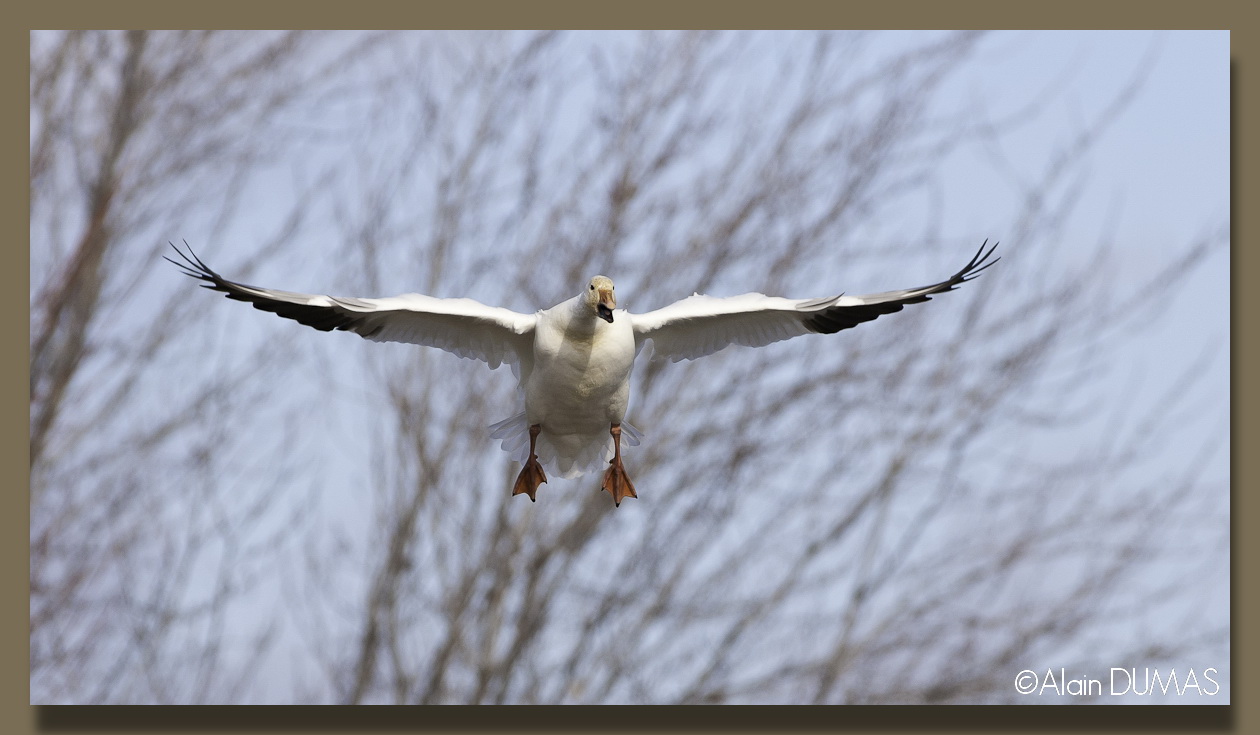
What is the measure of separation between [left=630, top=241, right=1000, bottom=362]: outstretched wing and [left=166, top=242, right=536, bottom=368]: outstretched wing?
0.58 meters

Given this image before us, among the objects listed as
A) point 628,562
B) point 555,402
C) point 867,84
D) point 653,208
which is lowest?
point 628,562

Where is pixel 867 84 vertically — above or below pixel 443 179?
above

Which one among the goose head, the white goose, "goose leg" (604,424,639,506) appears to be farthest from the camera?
"goose leg" (604,424,639,506)

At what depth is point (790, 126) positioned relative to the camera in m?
12.5

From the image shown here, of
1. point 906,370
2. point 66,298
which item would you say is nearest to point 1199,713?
point 906,370

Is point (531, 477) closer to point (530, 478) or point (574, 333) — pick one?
point (530, 478)

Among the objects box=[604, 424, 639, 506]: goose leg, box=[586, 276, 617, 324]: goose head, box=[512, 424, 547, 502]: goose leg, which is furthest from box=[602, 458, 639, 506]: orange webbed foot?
box=[586, 276, 617, 324]: goose head

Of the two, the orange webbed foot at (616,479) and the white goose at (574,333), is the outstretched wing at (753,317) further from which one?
the orange webbed foot at (616,479)

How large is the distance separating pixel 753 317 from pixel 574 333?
3.32ft

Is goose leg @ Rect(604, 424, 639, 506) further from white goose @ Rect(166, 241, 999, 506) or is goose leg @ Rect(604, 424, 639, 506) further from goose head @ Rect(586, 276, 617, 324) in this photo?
goose head @ Rect(586, 276, 617, 324)

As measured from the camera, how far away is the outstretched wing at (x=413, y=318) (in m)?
6.61

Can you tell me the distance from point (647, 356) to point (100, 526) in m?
4.09

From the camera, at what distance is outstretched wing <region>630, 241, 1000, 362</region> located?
6.88 metres

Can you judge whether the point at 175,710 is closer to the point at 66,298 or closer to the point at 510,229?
the point at 66,298
